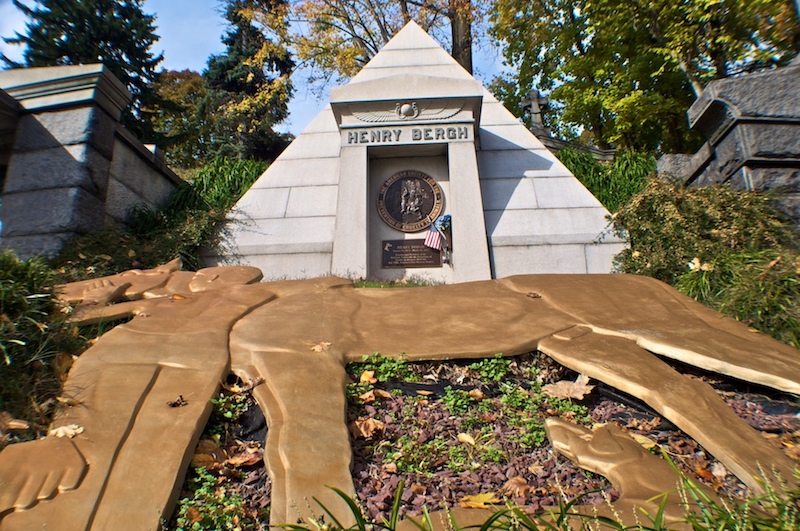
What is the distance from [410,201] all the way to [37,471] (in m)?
6.49

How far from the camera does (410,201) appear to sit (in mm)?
8219

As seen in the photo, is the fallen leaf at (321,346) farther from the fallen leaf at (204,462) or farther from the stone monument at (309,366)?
the fallen leaf at (204,462)

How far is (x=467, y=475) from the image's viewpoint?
99.1 inches

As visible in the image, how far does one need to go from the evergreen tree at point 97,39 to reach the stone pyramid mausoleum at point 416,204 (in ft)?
41.4

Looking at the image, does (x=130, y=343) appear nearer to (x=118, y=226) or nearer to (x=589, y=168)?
(x=118, y=226)

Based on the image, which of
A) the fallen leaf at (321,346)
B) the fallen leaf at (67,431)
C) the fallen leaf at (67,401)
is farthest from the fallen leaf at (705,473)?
the fallen leaf at (67,401)

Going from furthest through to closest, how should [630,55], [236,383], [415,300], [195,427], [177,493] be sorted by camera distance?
[630,55] → [415,300] → [236,383] → [195,427] → [177,493]

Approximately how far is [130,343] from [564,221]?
21.0ft

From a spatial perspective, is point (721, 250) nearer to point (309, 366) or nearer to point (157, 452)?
point (309, 366)

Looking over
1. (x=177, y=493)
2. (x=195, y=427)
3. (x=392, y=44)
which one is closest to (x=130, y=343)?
(x=195, y=427)

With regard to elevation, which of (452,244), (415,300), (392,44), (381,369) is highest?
(392,44)

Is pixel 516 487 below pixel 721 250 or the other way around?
below

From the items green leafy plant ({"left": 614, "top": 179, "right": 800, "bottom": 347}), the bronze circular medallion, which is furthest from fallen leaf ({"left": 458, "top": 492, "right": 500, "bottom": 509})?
the bronze circular medallion

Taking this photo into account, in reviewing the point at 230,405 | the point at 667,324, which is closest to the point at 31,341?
the point at 230,405
